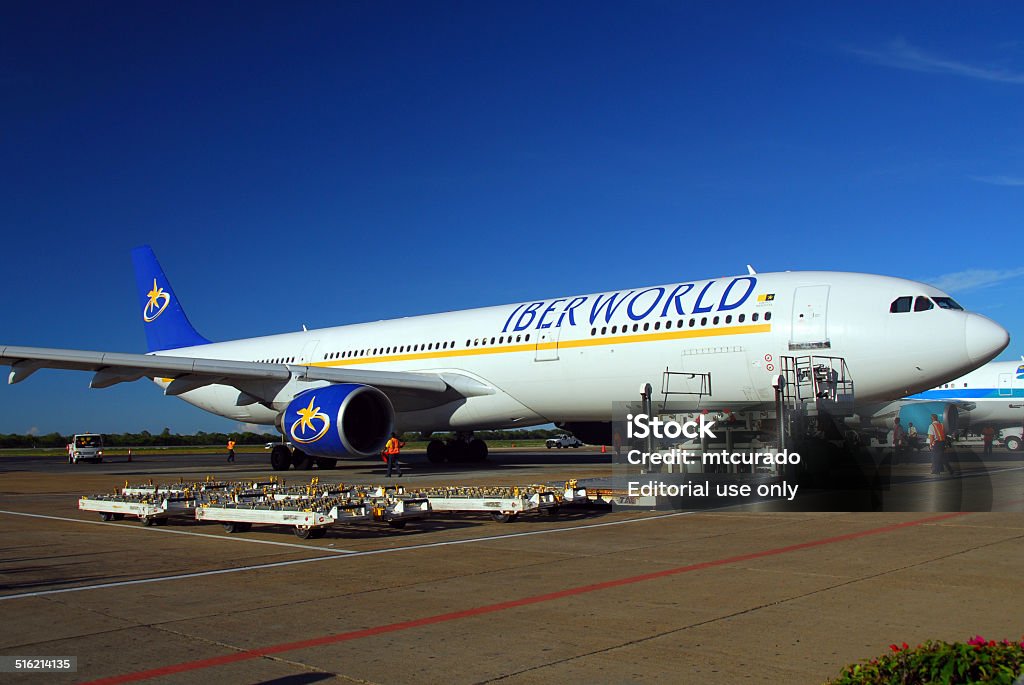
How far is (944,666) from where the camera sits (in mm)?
2834

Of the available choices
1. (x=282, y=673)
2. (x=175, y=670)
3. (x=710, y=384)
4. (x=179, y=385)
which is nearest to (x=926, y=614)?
(x=282, y=673)

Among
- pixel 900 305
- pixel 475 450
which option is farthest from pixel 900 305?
pixel 475 450

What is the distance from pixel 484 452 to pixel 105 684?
21.8 meters

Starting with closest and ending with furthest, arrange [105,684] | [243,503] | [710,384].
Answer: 1. [105,684]
2. [243,503]
3. [710,384]

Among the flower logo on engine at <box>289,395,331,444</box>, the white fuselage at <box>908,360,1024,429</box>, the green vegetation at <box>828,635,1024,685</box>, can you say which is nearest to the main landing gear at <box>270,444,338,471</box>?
the flower logo on engine at <box>289,395,331,444</box>

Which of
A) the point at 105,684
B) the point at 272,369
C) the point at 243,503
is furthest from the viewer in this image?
the point at 272,369

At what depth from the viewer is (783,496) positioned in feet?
43.7

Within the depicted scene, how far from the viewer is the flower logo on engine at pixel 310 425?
17922 millimetres

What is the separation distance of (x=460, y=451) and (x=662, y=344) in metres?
10.5

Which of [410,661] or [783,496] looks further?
[783,496]

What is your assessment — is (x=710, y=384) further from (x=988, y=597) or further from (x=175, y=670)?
(x=175, y=670)

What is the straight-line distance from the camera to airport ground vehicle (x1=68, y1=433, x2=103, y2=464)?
134 feet

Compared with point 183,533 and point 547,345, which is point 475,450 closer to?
point 547,345

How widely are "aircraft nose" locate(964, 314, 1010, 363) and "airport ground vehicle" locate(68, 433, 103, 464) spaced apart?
1513 inches
